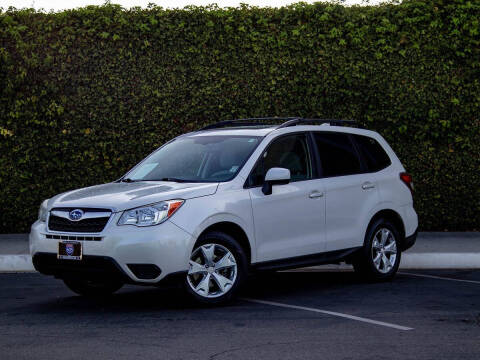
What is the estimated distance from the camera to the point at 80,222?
802 cm

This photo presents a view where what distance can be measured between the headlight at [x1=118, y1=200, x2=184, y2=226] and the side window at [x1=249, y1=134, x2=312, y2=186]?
1178mm

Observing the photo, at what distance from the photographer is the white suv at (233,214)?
7.82m

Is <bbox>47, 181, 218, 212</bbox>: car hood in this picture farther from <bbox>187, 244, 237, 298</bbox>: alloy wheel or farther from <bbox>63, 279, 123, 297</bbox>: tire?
<bbox>63, 279, 123, 297</bbox>: tire

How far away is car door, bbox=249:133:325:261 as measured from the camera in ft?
28.5

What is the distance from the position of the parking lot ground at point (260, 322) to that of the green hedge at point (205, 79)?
4.31 m

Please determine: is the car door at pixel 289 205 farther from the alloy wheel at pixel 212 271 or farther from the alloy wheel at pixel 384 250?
the alloy wheel at pixel 384 250

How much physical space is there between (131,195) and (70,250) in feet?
2.44

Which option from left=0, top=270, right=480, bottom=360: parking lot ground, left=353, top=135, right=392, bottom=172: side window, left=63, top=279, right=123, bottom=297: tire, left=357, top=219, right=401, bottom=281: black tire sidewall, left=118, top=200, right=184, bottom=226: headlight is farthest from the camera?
left=353, top=135, right=392, bottom=172: side window

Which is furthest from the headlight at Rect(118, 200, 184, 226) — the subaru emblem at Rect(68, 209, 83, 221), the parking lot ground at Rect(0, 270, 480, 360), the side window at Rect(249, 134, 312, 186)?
the side window at Rect(249, 134, 312, 186)

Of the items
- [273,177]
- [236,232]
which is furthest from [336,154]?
[236,232]

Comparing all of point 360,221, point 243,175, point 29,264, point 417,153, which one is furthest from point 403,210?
point 29,264

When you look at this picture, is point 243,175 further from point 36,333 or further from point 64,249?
point 36,333

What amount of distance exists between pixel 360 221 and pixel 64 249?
3447 mm

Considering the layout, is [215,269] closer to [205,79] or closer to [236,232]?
[236,232]
